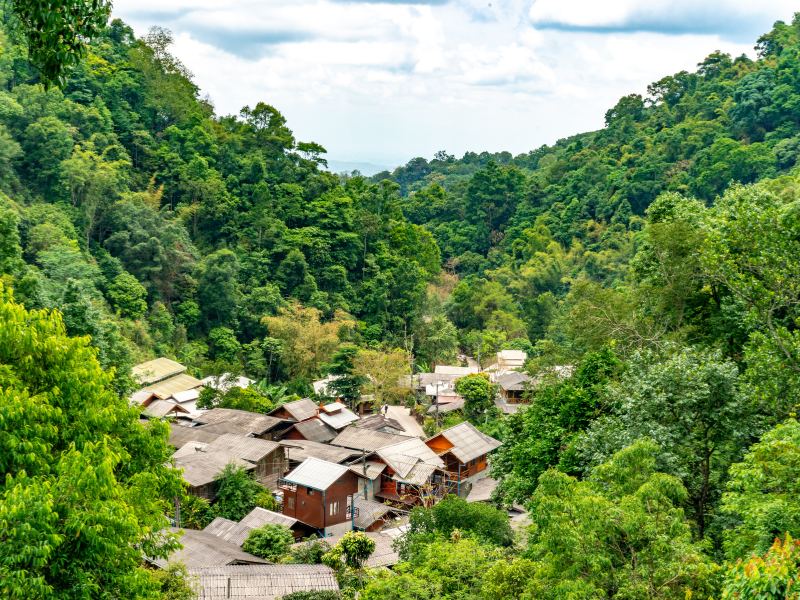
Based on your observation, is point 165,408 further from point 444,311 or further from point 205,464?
point 444,311

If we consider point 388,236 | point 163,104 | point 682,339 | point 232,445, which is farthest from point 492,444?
point 163,104

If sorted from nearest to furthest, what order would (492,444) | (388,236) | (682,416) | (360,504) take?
(682,416), (360,504), (492,444), (388,236)

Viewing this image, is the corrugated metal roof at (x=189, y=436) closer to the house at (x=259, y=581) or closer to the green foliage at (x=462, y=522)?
the house at (x=259, y=581)

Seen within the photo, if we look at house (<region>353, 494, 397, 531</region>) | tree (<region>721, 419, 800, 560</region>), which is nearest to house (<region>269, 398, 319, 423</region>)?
house (<region>353, 494, 397, 531</region>)

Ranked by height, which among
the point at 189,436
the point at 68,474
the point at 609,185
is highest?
the point at 609,185

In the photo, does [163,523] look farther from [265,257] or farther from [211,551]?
[265,257]

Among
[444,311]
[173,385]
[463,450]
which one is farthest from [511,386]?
[173,385]
